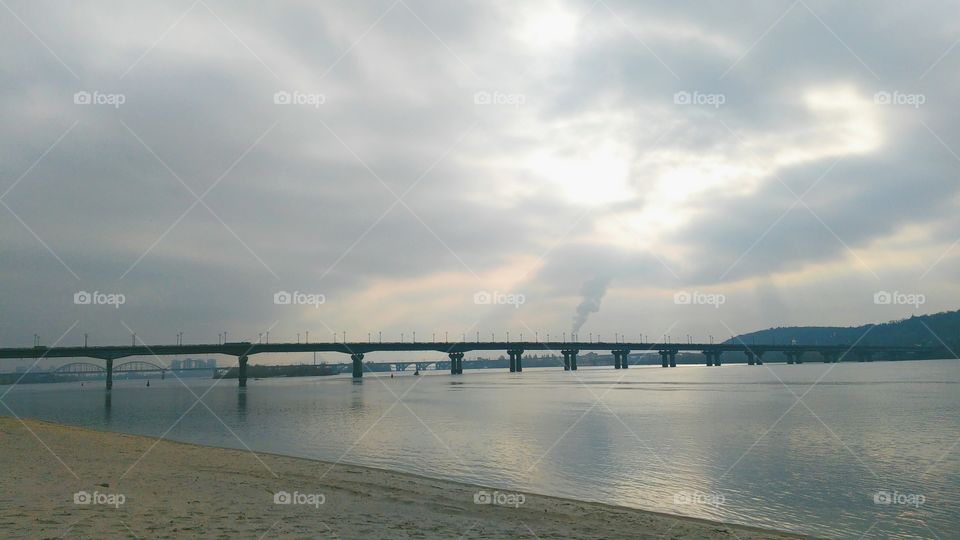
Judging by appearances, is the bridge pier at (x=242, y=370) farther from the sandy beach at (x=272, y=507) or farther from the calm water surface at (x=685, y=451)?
the sandy beach at (x=272, y=507)

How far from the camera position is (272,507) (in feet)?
57.9

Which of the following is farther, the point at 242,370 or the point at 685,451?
the point at 242,370

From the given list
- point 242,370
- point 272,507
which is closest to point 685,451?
point 272,507

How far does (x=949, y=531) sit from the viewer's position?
1833 centimetres

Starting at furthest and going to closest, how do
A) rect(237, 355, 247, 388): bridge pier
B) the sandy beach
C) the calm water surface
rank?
1. rect(237, 355, 247, 388): bridge pier
2. the calm water surface
3. the sandy beach

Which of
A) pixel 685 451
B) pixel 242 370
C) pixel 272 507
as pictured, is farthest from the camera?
pixel 242 370

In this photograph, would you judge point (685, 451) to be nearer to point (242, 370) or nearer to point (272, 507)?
point (272, 507)

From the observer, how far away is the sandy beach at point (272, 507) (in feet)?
47.5

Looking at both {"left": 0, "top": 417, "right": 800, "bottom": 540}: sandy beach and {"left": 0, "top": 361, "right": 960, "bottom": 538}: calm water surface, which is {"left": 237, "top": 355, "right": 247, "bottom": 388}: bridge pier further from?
{"left": 0, "top": 417, "right": 800, "bottom": 540}: sandy beach

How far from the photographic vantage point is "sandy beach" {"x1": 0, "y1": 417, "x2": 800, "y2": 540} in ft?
47.5

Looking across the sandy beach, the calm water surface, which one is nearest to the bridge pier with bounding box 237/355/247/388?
the calm water surface

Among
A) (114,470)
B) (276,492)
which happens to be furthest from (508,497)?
(114,470)

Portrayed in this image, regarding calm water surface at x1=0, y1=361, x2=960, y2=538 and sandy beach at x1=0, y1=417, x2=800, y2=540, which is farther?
calm water surface at x1=0, y1=361, x2=960, y2=538

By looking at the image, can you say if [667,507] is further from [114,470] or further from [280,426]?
[280,426]
